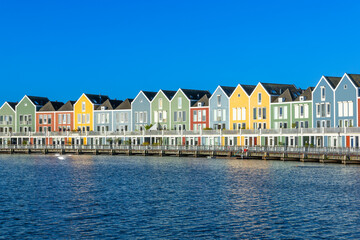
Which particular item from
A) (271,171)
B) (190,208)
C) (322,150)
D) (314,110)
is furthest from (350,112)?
(190,208)

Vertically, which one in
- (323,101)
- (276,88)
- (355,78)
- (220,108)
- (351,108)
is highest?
(355,78)

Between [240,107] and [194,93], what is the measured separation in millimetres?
14874

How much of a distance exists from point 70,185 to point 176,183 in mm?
10045

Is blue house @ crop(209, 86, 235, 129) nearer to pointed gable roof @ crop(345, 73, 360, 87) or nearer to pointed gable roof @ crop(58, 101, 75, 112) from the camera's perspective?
pointed gable roof @ crop(345, 73, 360, 87)

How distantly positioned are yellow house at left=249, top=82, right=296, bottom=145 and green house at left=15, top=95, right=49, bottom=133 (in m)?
59.7

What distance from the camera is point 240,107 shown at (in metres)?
117

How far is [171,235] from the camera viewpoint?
107ft

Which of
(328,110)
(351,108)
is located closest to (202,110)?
(328,110)

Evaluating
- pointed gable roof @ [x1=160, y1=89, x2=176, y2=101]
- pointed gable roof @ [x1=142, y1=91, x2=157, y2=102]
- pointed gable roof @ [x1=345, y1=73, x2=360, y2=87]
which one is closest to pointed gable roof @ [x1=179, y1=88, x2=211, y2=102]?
pointed gable roof @ [x1=160, y1=89, x2=176, y2=101]

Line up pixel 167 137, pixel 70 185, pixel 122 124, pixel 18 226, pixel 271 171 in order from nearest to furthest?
1. pixel 18 226
2. pixel 70 185
3. pixel 271 171
4. pixel 167 137
5. pixel 122 124

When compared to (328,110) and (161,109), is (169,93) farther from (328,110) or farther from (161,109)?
(328,110)

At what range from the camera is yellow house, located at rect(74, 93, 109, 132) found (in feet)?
461

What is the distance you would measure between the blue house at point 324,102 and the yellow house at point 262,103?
10.2 metres

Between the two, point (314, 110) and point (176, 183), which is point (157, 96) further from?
point (176, 183)
